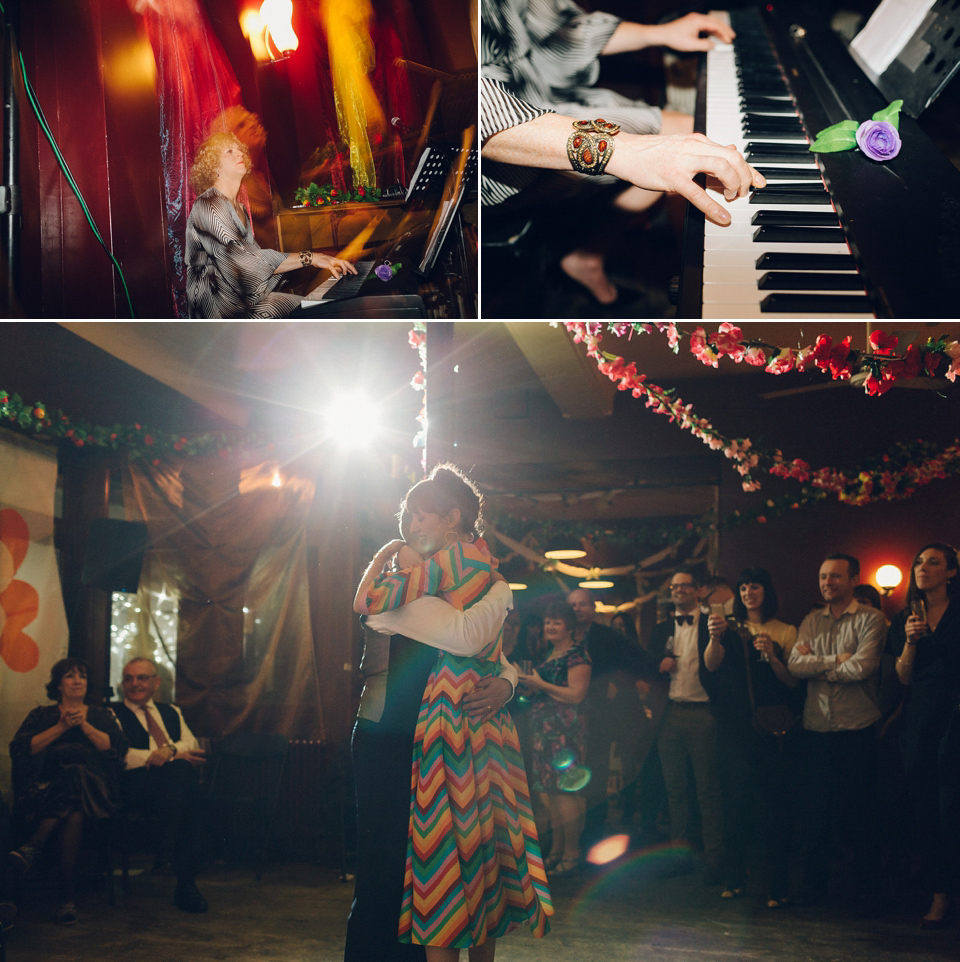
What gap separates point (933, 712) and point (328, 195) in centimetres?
226

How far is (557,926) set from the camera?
7.65ft

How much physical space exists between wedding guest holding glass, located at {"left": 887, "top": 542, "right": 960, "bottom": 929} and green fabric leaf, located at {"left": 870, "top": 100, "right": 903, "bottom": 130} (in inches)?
45.3

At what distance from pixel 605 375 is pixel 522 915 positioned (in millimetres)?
1506

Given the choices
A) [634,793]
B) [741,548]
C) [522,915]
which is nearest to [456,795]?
[522,915]

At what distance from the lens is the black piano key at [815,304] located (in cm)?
197

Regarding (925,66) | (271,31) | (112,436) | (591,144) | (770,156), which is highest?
(271,31)

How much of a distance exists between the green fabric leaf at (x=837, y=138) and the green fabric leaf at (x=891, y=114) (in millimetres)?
53

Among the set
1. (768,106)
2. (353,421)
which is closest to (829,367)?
(768,106)

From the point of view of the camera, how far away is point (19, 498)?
8.46ft

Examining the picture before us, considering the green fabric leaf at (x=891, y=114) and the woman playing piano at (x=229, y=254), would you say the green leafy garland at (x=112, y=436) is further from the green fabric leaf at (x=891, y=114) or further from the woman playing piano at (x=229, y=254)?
the green fabric leaf at (x=891, y=114)

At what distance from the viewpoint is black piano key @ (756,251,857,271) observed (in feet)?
6.50

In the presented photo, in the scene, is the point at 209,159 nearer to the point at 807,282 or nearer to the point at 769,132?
the point at 769,132

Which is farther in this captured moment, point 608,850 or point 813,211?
point 608,850

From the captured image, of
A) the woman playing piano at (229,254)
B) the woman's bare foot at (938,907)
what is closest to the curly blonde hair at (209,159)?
the woman playing piano at (229,254)
